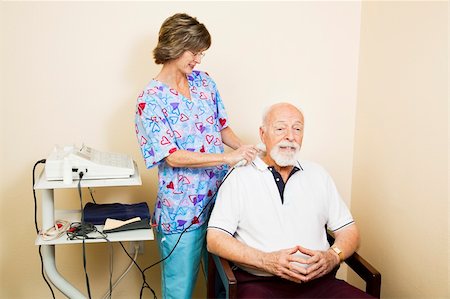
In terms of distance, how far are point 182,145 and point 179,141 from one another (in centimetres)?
2

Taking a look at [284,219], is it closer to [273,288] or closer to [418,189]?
[273,288]

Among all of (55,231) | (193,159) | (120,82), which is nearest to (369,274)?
(193,159)

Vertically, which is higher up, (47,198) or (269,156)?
(269,156)

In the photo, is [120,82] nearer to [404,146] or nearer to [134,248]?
[134,248]

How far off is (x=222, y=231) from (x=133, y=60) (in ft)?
3.44

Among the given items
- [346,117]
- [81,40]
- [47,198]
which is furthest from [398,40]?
[47,198]

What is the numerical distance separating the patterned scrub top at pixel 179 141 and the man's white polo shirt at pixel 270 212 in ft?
0.48

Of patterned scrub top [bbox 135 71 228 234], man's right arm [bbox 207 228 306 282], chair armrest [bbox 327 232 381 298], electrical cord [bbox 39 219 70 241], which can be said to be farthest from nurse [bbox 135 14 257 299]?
chair armrest [bbox 327 232 381 298]

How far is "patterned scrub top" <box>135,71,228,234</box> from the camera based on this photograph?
222 centimetres

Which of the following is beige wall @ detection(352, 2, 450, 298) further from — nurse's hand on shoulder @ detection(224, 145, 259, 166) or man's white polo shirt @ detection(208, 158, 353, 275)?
nurse's hand on shoulder @ detection(224, 145, 259, 166)

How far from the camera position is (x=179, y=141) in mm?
2301

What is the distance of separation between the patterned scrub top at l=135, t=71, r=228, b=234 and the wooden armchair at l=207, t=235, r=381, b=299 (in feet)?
0.69

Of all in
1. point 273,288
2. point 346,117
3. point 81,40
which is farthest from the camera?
point 346,117

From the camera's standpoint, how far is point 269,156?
7.67 ft
